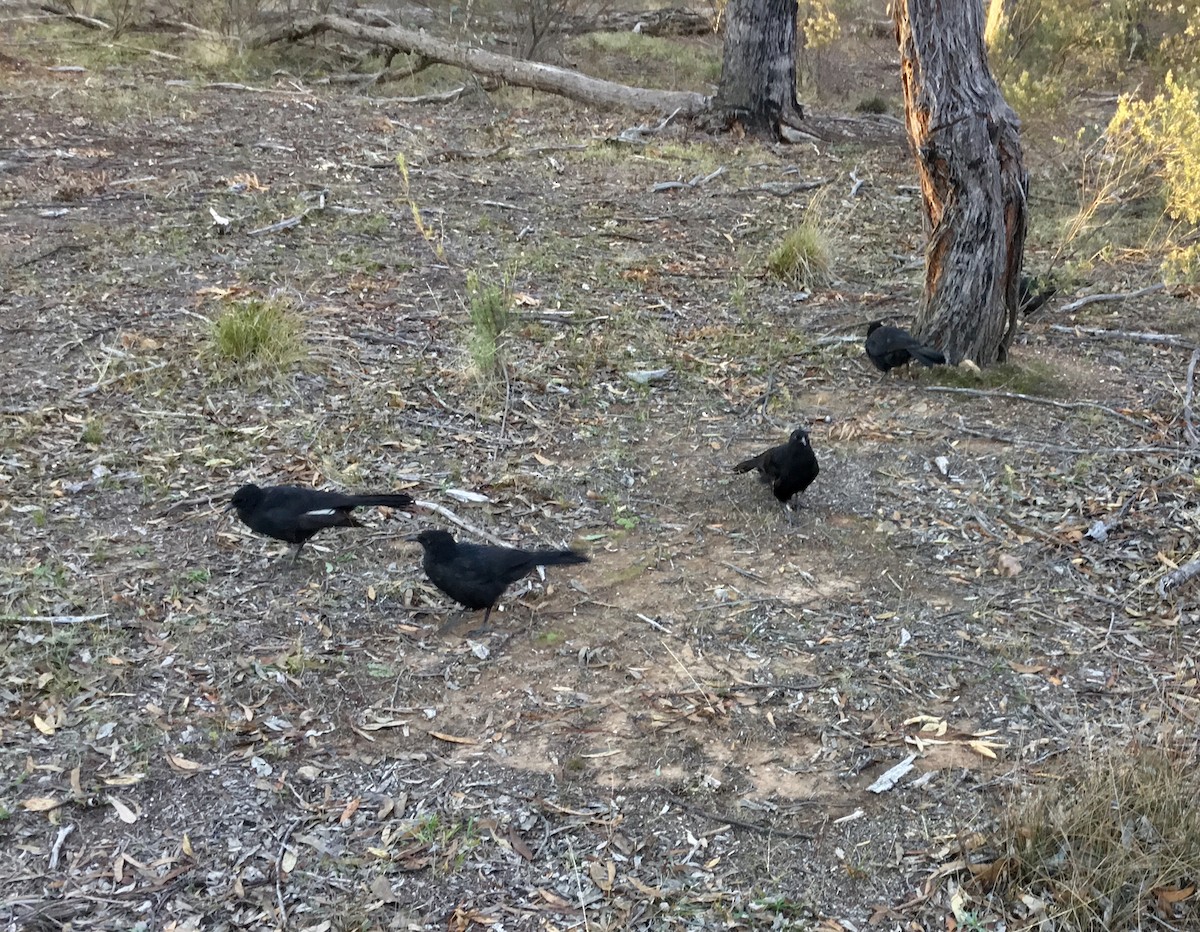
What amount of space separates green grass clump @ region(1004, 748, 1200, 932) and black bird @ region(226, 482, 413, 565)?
2782 millimetres

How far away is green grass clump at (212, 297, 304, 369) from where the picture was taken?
610 centimetres

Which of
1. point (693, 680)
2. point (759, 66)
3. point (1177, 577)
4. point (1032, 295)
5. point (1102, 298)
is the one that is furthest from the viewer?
point (759, 66)

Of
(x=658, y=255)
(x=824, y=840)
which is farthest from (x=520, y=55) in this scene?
(x=824, y=840)

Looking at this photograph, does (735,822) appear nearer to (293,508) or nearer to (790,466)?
(790,466)

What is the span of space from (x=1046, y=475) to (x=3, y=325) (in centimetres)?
618

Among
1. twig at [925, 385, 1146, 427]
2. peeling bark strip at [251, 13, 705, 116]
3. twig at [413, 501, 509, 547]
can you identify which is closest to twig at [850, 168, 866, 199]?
peeling bark strip at [251, 13, 705, 116]

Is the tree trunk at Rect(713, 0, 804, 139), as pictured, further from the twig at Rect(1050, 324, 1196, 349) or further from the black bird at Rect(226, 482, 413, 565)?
the black bird at Rect(226, 482, 413, 565)

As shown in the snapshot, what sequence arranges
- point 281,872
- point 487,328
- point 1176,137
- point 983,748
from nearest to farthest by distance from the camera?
point 281,872 → point 983,748 → point 487,328 → point 1176,137

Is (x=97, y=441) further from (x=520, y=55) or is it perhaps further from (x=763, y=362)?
(x=520, y=55)

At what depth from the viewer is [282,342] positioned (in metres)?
6.15

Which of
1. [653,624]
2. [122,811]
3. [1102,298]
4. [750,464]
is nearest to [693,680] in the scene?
[653,624]

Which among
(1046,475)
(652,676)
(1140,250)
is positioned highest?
(1140,250)

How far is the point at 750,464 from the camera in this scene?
5.39m

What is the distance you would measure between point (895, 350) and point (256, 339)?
3.88m
